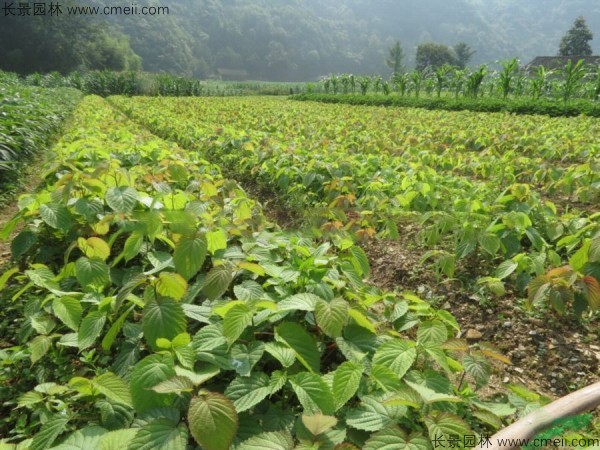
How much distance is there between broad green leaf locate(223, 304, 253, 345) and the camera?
1.48 m

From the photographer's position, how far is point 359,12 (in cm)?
16088

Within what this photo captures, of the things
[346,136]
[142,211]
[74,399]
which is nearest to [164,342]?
[74,399]

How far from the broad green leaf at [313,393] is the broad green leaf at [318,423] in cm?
7

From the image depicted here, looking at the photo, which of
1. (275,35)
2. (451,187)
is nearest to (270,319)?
(451,187)

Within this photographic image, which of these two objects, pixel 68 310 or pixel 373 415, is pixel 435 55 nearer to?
pixel 68 310

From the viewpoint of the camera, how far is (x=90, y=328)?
1.69m

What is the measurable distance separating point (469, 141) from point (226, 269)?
7.27 m

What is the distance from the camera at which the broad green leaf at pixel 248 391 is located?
1.33m

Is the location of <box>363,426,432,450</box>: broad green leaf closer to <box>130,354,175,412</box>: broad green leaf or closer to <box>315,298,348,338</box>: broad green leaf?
<box>315,298,348,338</box>: broad green leaf

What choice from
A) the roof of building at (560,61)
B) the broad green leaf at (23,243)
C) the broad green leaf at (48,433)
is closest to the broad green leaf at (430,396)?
the broad green leaf at (48,433)

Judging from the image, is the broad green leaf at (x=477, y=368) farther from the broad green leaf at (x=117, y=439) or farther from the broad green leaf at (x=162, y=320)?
the broad green leaf at (x=117, y=439)

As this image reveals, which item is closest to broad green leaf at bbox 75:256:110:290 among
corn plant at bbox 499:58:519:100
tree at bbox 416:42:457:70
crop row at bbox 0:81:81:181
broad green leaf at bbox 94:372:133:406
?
broad green leaf at bbox 94:372:133:406

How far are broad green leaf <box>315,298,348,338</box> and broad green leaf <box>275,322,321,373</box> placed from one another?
7 centimetres

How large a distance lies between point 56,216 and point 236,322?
1.47 m
